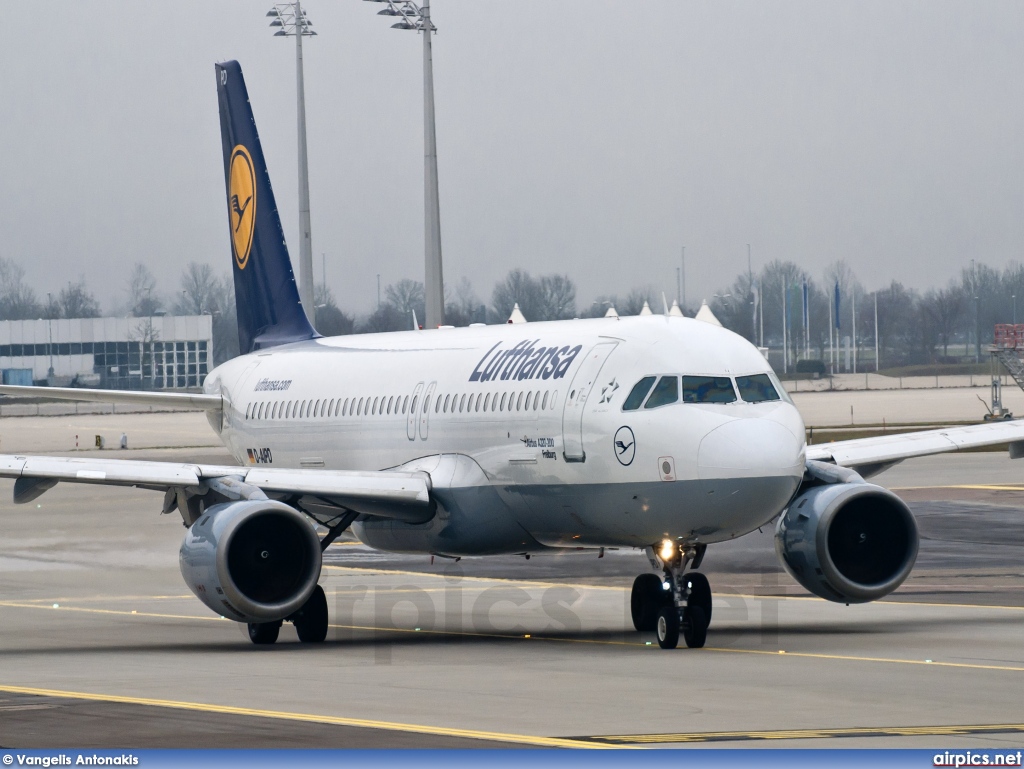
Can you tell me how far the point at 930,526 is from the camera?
1532 inches

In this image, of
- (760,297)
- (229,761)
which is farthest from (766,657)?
(760,297)

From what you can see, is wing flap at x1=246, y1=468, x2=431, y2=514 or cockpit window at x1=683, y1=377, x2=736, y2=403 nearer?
cockpit window at x1=683, y1=377, x2=736, y2=403

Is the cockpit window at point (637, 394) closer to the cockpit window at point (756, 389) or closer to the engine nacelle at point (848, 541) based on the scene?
the cockpit window at point (756, 389)

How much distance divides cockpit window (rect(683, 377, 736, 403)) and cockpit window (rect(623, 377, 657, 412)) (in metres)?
0.48

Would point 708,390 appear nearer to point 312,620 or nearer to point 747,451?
point 747,451

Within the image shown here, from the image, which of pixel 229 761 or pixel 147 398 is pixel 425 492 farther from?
pixel 229 761

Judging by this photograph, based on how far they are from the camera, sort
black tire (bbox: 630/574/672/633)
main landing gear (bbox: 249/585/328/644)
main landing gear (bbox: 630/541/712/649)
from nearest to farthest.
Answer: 1. main landing gear (bbox: 630/541/712/649)
2. main landing gear (bbox: 249/585/328/644)
3. black tire (bbox: 630/574/672/633)

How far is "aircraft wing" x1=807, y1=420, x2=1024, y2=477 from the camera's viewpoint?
2498 centimetres

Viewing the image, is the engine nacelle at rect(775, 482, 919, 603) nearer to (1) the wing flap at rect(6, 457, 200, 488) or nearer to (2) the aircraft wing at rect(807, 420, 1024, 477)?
(2) the aircraft wing at rect(807, 420, 1024, 477)

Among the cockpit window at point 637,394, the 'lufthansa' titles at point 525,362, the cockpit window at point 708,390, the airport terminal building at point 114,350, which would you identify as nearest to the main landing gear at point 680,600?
the cockpit window at point 637,394

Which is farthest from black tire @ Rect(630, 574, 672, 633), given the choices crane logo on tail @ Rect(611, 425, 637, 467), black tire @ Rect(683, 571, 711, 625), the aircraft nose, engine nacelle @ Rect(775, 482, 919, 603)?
the aircraft nose

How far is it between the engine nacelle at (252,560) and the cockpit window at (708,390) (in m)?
4.97

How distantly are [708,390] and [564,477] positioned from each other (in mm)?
2309

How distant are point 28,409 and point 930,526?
10032 cm
